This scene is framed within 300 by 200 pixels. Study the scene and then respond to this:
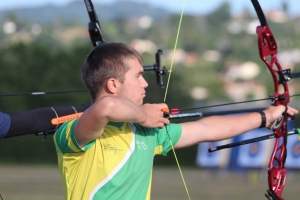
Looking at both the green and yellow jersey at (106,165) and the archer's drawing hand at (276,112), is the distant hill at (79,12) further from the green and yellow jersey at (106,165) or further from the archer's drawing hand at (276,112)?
the green and yellow jersey at (106,165)

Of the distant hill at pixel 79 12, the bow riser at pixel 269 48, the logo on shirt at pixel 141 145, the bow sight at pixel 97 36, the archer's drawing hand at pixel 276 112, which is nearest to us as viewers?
the logo on shirt at pixel 141 145

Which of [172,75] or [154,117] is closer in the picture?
[154,117]

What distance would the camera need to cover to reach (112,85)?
3521 mm

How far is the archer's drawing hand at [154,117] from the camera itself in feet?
11.5

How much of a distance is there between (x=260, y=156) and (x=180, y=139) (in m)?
14.1

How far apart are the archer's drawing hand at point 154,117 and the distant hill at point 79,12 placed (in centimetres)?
11664

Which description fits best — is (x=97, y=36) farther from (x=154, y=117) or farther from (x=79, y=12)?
(x=79, y=12)

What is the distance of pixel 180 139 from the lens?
12.7 feet

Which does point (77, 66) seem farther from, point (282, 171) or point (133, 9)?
point (133, 9)

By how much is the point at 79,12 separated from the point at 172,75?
309 feet

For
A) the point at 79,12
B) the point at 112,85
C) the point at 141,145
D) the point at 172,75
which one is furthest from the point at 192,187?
the point at 79,12

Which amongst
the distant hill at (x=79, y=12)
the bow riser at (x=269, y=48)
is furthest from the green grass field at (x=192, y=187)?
the distant hill at (x=79, y=12)

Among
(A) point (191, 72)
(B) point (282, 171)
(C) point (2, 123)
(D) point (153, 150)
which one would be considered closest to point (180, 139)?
(D) point (153, 150)

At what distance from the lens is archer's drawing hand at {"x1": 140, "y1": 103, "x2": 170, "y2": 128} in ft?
11.5
